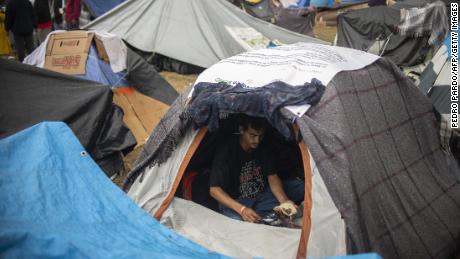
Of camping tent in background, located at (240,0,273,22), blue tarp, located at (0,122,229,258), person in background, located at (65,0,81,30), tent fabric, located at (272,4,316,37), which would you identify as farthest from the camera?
camping tent in background, located at (240,0,273,22)

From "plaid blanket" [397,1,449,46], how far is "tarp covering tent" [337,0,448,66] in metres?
0.02

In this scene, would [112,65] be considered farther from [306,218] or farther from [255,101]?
[306,218]

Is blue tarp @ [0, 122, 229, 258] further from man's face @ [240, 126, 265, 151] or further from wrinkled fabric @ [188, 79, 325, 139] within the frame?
man's face @ [240, 126, 265, 151]

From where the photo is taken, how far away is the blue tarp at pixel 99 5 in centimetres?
1166

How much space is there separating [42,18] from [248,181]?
7784 millimetres

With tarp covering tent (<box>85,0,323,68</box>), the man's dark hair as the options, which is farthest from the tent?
tarp covering tent (<box>85,0,323,68</box>)

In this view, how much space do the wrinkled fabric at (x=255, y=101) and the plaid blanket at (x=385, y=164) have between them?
125 millimetres

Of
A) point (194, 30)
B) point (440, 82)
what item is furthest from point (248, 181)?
point (194, 30)

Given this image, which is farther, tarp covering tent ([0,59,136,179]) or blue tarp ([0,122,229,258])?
tarp covering tent ([0,59,136,179])

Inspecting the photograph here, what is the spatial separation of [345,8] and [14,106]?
41.7ft

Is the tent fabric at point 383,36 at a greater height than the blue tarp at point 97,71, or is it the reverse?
the blue tarp at point 97,71

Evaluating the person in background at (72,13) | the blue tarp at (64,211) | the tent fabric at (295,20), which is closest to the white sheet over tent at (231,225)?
the blue tarp at (64,211)

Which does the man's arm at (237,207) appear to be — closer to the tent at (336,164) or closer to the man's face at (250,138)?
the tent at (336,164)

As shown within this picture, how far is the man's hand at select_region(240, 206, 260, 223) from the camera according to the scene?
3.69 m
